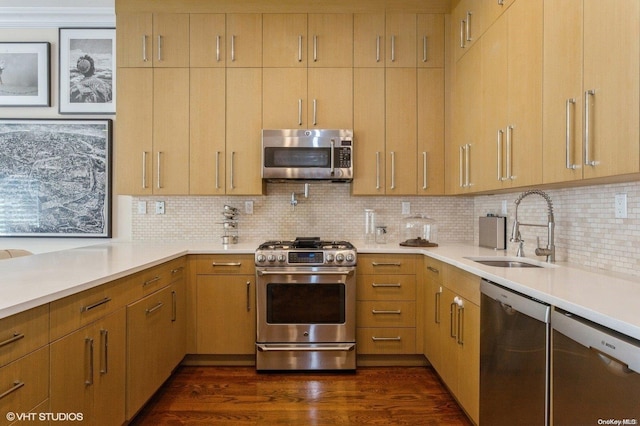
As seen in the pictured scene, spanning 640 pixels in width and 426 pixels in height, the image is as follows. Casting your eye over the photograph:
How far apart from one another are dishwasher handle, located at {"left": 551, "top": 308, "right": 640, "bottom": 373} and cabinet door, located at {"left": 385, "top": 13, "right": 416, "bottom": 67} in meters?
2.50

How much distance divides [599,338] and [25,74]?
442 centimetres

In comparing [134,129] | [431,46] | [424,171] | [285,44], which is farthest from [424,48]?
[134,129]

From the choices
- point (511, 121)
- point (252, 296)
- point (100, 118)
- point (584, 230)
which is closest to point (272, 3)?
point (100, 118)

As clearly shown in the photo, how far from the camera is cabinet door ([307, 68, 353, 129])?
3244mm

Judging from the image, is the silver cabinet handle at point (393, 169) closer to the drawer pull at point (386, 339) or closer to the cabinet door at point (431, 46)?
the cabinet door at point (431, 46)

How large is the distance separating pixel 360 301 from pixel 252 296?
0.81 m

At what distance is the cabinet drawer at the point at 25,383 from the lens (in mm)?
1140

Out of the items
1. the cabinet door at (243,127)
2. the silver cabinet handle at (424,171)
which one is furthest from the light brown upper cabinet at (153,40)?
the silver cabinet handle at (424,171)

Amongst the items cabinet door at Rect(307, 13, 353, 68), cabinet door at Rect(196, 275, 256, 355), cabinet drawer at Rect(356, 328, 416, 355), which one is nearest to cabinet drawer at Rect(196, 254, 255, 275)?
cabinet door at Rect(196, 275, 256, 355)

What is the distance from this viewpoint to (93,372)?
1622 millimetres

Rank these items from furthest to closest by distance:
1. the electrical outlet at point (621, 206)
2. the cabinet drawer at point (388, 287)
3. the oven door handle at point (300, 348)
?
the cabinet drawer at point (388, 287), the oven door handle at point (300, 348), the electrical outlet at point (621, 206)

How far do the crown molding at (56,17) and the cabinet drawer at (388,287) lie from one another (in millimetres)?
3163

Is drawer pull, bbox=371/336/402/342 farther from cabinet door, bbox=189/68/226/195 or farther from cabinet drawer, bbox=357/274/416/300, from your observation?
cabinet door, bbox=189/68/226/195

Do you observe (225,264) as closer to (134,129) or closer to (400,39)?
(134,129)
